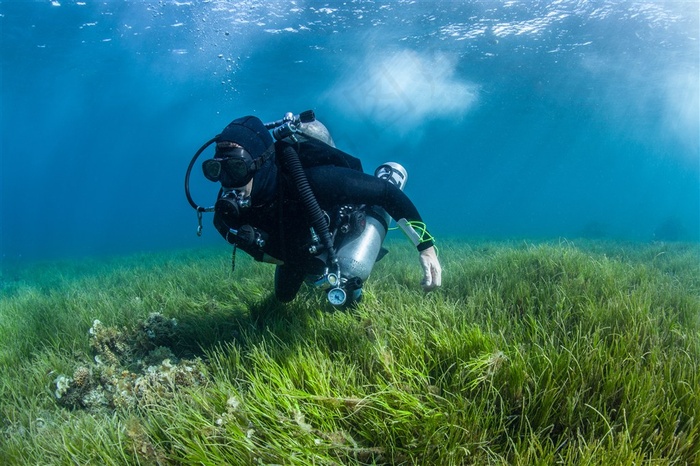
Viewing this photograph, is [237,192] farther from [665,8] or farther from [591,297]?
[665,8]

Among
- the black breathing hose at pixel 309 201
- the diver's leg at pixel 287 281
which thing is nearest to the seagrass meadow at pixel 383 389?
the diver's leg at pixel 287 281

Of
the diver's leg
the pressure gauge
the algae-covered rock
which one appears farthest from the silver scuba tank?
the algae-covered rock

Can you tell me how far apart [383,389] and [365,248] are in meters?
1.85

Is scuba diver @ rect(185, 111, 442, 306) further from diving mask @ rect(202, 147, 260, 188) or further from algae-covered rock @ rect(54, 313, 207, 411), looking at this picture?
algae-covered rock @ rect(54, 313, 207, 411)

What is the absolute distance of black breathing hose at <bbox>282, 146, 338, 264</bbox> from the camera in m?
3.19

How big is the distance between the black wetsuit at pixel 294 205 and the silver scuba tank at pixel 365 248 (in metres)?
0.26

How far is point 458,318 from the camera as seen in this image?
9.49 feet

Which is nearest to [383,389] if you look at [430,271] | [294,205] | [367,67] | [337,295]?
[337,295]

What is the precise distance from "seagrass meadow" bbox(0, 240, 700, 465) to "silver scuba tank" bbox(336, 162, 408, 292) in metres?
0.41

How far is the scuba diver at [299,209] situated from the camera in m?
3.02

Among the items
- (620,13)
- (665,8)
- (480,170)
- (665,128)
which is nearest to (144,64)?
(620,13)

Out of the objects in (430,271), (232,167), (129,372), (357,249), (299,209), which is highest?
(232,167)

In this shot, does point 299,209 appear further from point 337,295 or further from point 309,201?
point 337,295

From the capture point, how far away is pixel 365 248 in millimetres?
3668
